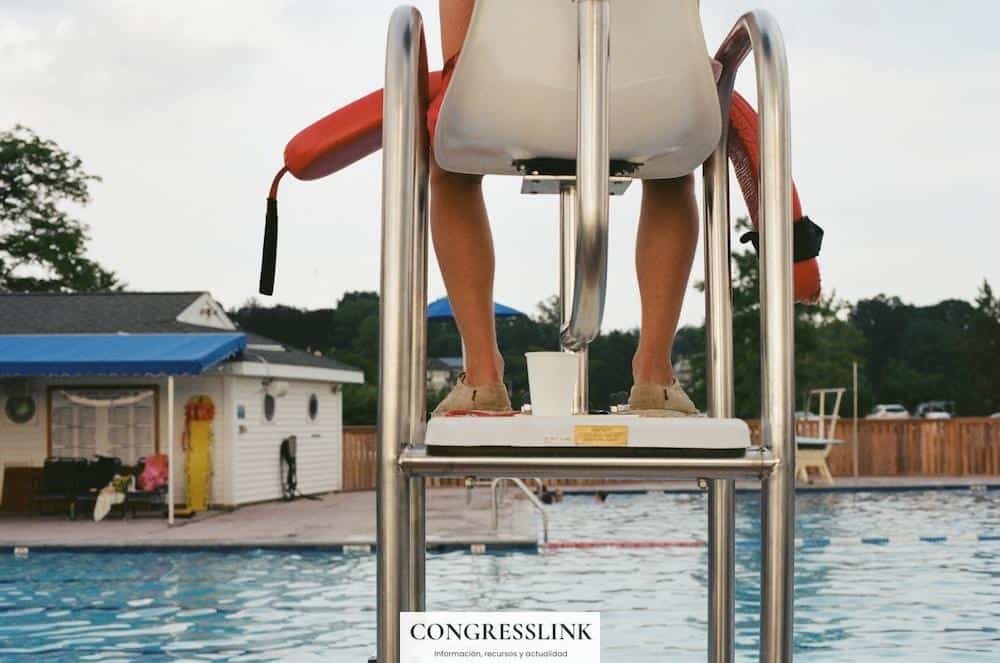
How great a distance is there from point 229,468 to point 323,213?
1713cm

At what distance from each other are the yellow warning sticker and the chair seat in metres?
0.40

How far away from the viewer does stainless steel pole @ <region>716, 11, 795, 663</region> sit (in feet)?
4.98

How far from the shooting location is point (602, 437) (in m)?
1.53

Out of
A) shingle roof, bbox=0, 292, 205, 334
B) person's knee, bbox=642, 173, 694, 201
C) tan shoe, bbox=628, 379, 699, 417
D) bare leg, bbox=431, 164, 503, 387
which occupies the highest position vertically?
shingle roof, bbox=0, 292, 205, 334

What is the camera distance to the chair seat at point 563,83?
1601 mm

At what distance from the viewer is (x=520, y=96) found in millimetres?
1654

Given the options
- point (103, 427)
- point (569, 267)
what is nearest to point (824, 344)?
point (103, 427)

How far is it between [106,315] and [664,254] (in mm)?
22769

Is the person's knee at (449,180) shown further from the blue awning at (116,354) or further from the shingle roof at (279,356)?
the shingle roof at (279,356)

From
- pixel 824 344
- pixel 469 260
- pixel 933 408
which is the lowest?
pixel 933 408

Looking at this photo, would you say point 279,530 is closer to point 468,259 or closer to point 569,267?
point 569,267

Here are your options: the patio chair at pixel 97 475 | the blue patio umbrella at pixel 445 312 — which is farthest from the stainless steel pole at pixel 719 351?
the patio chair at pixel 97 475

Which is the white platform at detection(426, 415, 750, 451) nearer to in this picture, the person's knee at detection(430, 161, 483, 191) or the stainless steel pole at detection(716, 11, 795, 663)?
the stainless steel pole at detection(716, 11, 795, 663)

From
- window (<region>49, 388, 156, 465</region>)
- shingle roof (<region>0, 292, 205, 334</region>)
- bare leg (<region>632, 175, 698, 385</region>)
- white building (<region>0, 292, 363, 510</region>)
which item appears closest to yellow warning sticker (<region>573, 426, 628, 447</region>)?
bare leg (<region>632, 175, 698, 385</region>)
